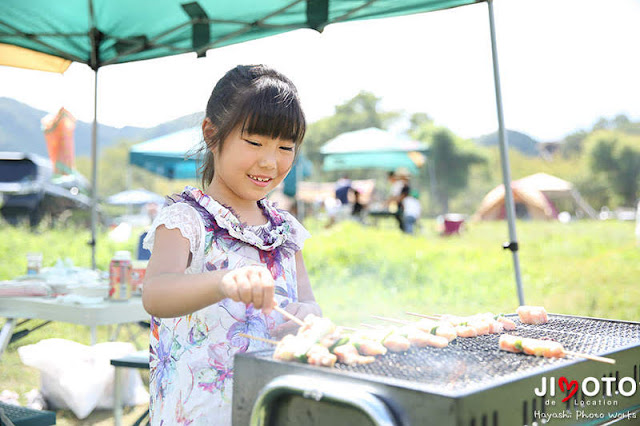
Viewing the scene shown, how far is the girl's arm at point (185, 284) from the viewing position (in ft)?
3.59

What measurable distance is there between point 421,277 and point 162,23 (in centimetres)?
544

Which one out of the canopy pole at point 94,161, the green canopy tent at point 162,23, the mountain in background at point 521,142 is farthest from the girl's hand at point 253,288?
the mountain in background at point 521,142

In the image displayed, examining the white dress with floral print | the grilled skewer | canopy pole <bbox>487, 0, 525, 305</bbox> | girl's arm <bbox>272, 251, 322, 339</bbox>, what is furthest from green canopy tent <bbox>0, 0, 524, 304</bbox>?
the white dress with floral print

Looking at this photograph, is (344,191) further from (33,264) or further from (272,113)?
(272,113)

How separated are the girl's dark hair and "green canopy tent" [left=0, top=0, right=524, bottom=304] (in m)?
1.84

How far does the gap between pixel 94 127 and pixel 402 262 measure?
5.43 meters

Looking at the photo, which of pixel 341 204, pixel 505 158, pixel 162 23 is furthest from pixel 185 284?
pixel 341 204

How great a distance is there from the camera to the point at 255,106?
1480mm

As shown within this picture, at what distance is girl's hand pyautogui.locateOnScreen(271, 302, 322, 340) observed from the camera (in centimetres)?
149

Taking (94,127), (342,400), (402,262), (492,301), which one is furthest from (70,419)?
(402,262)

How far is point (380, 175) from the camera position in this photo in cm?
5744

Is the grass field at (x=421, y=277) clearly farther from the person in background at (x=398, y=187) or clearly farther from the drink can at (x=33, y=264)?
the person in background at (x=398, y=187)

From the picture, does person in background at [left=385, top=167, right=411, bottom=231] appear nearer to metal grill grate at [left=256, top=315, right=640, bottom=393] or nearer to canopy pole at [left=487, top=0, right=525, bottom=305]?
canopy pole at [left=487, top=0, right=525, bottom=305]

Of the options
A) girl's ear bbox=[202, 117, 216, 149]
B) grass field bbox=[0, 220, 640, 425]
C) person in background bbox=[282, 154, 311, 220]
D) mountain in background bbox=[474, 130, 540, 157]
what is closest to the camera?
girl's ear bbox=[202, 117, 216, 149]
